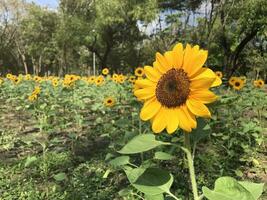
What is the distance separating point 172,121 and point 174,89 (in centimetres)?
9

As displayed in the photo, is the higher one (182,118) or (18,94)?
(182,118)

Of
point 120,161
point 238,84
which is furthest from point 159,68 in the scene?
point 238,84

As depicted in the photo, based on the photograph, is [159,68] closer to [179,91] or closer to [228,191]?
[179,91]

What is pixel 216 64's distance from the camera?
36406 millimetres

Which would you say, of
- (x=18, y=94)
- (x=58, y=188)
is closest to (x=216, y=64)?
(x=18, y=94)

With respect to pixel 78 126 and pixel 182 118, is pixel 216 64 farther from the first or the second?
pixel 182 118

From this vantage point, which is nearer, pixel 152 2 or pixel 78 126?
pixel 78 126

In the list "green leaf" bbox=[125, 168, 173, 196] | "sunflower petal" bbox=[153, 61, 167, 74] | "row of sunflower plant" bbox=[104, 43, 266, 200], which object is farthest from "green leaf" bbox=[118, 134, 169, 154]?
"sunflower petal" bbox=[153, 61, 167, 74]

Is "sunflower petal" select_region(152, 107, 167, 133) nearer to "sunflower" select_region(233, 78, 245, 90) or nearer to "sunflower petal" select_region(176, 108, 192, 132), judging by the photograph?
"sunflower petal" select_region(176, 108, 192, 132)

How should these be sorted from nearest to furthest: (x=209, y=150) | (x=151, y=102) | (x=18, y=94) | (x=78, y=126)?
(x=151, y=102) → (x=209, y=150) → (x=78, y=126) → (x=18, y=94)

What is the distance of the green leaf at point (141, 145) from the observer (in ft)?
4.47

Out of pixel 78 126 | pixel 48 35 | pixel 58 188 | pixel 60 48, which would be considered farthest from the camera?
pixel 48 35

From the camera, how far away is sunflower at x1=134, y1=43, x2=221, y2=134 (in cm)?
Result: 135

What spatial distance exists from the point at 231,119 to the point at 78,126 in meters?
2.37
